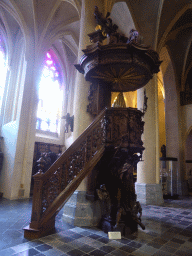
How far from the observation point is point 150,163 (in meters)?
7.67

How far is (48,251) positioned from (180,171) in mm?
10193

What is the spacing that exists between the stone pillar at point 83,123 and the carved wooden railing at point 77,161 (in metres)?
0.67

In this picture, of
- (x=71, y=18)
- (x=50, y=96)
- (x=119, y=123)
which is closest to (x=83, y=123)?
(x=119, y=123)

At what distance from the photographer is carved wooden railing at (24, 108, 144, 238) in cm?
343

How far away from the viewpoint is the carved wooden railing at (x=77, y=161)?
3.43 meters

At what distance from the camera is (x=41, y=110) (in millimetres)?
11516

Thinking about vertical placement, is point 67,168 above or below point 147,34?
below

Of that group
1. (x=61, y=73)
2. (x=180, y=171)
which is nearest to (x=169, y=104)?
(x=180, y=171)

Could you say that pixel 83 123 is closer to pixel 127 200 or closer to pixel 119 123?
pixel 119 123

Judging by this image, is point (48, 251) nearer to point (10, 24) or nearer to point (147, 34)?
point (147, 34)

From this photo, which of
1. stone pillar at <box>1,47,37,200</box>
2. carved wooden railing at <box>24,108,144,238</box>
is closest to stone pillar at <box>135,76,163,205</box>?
Answer: carved wooden railing at <box>24,108,144,238</box>

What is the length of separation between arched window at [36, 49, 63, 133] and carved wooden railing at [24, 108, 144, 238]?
7.81 metres

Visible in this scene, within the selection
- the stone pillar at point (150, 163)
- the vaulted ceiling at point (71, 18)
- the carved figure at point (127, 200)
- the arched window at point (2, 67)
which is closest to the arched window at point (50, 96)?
the arched window at point (2, 67)

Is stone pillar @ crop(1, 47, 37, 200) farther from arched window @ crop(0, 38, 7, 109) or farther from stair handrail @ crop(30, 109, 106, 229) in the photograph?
stair handrail @ crop(30, 109, 106, 229)
